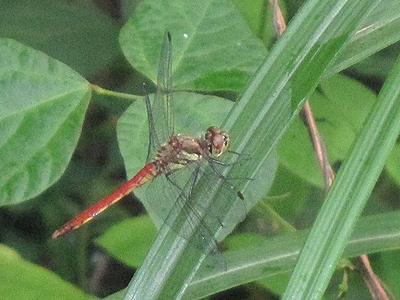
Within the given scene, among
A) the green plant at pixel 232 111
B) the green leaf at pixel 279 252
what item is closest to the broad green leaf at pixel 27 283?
the green plant at pixel 232 111

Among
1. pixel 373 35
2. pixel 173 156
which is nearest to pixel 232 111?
pixel 373 35

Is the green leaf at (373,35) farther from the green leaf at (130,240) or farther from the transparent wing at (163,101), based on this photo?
the green leaf at (130,240)

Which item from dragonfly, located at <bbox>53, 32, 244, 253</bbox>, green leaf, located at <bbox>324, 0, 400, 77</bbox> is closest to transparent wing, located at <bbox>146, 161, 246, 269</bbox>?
dragonfly, located at <bbox>53, 32, 244, 253</bbox>

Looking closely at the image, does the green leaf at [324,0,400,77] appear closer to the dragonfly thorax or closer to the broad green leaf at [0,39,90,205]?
the dragonfly thorax

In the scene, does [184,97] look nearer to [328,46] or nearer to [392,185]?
[328,46]

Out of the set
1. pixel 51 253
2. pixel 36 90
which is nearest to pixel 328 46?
pixel 36 90

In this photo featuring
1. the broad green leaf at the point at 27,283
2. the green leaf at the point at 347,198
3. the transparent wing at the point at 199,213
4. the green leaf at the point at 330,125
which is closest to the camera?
the green leaf at the point at 347,198
